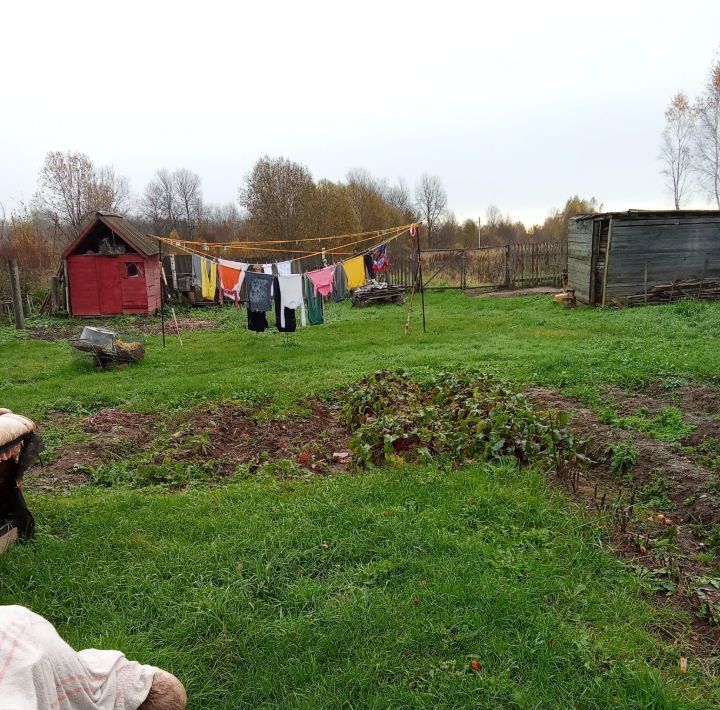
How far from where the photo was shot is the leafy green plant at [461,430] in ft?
16.4

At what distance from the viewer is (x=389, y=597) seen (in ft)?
10.1

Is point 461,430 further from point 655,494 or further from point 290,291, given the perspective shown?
point 290,291

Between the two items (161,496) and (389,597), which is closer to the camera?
(389,597)

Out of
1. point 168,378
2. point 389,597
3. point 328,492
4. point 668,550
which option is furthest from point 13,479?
point 168,378

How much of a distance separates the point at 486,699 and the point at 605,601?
1.03m

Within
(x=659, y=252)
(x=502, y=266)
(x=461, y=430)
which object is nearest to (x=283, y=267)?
(x=461, y=430)

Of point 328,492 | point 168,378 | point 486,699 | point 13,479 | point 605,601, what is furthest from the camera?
point 168,378

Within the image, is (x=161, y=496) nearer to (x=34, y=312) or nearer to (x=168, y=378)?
(x=168, y=378)

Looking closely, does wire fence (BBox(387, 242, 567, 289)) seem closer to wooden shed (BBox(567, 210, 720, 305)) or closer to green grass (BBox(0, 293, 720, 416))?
wooden shed (BBox(567, 210, 720, 305))

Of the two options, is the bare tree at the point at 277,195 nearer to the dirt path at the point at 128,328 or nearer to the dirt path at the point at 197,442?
the dirt path at the point at 128,328

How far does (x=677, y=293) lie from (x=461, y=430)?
13209mm

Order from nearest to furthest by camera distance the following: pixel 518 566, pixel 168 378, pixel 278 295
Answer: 1. pixel 518 566
2. pixel 168 378
3. pixel 278 295

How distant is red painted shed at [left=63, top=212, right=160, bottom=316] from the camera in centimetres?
1872

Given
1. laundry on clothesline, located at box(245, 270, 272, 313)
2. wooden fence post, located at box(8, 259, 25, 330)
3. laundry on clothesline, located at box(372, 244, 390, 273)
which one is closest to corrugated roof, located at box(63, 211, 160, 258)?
wooden fence post, located at box(8, 259, 25, 330)
